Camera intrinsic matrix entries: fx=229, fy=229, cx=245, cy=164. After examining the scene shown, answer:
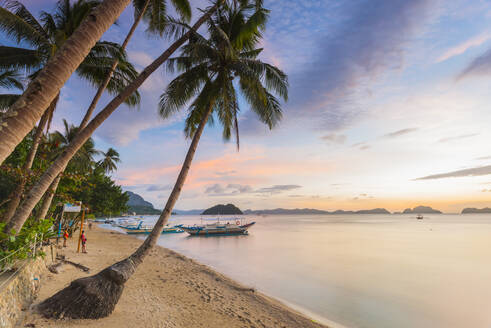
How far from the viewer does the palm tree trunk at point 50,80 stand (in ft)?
7.06

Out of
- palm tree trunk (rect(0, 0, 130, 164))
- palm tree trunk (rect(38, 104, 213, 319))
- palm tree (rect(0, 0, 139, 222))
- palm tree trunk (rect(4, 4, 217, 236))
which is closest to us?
palm tree trunk (rect(0, 0, 130, 164))

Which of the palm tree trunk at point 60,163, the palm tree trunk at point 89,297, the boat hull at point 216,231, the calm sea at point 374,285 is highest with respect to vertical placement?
the palm tree trunk at point 60,163

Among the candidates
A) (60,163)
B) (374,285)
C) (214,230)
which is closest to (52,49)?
(60,163)

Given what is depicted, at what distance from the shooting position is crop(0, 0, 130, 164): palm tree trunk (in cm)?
215

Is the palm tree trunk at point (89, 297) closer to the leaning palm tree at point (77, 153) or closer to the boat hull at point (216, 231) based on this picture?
the leaning palm tree at point (77, 153)

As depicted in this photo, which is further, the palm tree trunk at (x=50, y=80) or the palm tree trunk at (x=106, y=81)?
the palm tree trunk at (x=106, y=81)

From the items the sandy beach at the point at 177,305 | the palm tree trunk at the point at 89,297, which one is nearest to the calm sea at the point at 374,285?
the sandy beach at the point at 177,305

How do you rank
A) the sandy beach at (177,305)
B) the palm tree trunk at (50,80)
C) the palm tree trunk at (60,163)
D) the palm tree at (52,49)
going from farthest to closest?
the palm tree at (52,49)
the sandy beach at (177,305)
the palm tree trunk at (60,163)
the palm tree trunk at (50,80)

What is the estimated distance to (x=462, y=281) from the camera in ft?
52.7

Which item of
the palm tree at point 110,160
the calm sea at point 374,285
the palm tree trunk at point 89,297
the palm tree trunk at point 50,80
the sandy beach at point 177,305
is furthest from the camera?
the palm tree at point 110,160

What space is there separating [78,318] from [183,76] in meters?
7.41

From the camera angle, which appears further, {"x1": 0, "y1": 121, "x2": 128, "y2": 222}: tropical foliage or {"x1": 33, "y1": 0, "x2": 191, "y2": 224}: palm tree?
{"x1": 0, "y1": 121, "x2": 128, "y2": 222}: tropical foliage

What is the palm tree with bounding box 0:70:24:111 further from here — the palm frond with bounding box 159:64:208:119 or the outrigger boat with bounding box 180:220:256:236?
the outrigger boat with bounding box 180:220:256:236

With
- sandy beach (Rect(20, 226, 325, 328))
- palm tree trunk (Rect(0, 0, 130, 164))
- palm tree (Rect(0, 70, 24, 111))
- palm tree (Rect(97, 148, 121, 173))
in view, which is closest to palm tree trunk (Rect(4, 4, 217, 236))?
sandy beach (Rect(20, 226, 325, 328))
